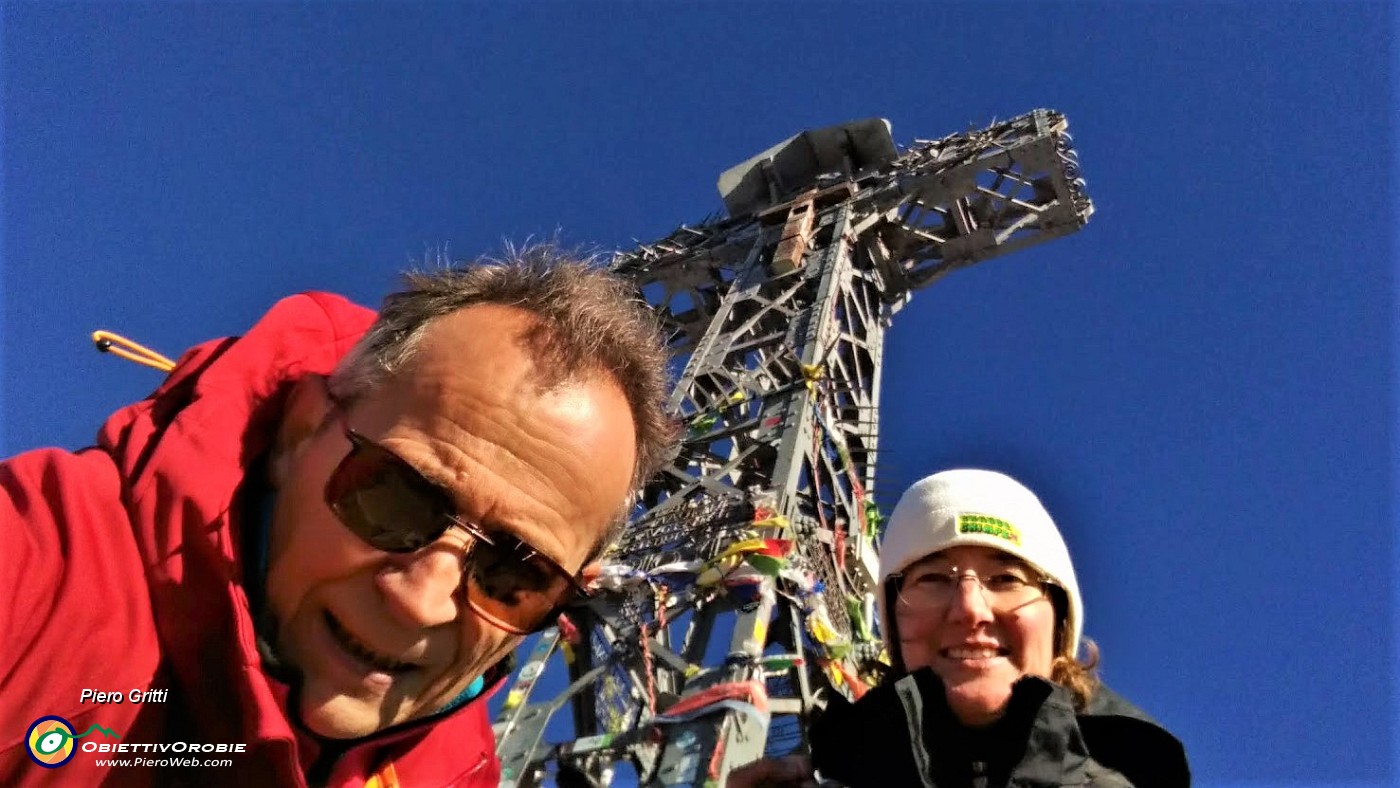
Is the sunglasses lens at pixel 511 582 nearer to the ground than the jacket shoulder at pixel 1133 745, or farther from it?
nearer to the ground

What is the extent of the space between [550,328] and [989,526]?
1343mm

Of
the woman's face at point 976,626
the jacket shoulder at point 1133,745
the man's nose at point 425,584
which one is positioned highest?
the woman's face at point 976,626

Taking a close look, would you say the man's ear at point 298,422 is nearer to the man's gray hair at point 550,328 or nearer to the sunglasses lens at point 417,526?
the man's gray hair at point 550,328

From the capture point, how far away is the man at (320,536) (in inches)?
57.5

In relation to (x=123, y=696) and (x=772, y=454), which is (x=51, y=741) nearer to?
(x=123, y=696)

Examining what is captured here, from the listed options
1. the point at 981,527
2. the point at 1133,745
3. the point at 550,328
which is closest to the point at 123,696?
the point at 550,328

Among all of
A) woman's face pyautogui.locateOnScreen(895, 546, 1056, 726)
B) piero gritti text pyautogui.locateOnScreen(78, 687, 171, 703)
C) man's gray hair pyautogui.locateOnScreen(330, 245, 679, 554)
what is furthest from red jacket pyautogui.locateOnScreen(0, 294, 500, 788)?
woman's face pyautogui.locateOnScreen(895, 546, 1056, 726)

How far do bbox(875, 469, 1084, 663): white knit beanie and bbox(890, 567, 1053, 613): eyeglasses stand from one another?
0.05 meters

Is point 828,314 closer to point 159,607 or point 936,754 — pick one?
point 936,754

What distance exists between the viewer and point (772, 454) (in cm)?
863

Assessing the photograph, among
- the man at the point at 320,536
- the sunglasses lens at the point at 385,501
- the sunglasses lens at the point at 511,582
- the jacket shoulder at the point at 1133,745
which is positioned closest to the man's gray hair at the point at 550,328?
the man at the point at 320,536

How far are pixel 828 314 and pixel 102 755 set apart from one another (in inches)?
374

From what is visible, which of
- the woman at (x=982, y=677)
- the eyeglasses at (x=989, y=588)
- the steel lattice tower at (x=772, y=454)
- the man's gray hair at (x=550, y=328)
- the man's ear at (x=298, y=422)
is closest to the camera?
the man's ear at (x=298, y=422)

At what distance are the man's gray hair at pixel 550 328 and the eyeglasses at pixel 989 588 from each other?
889mm
